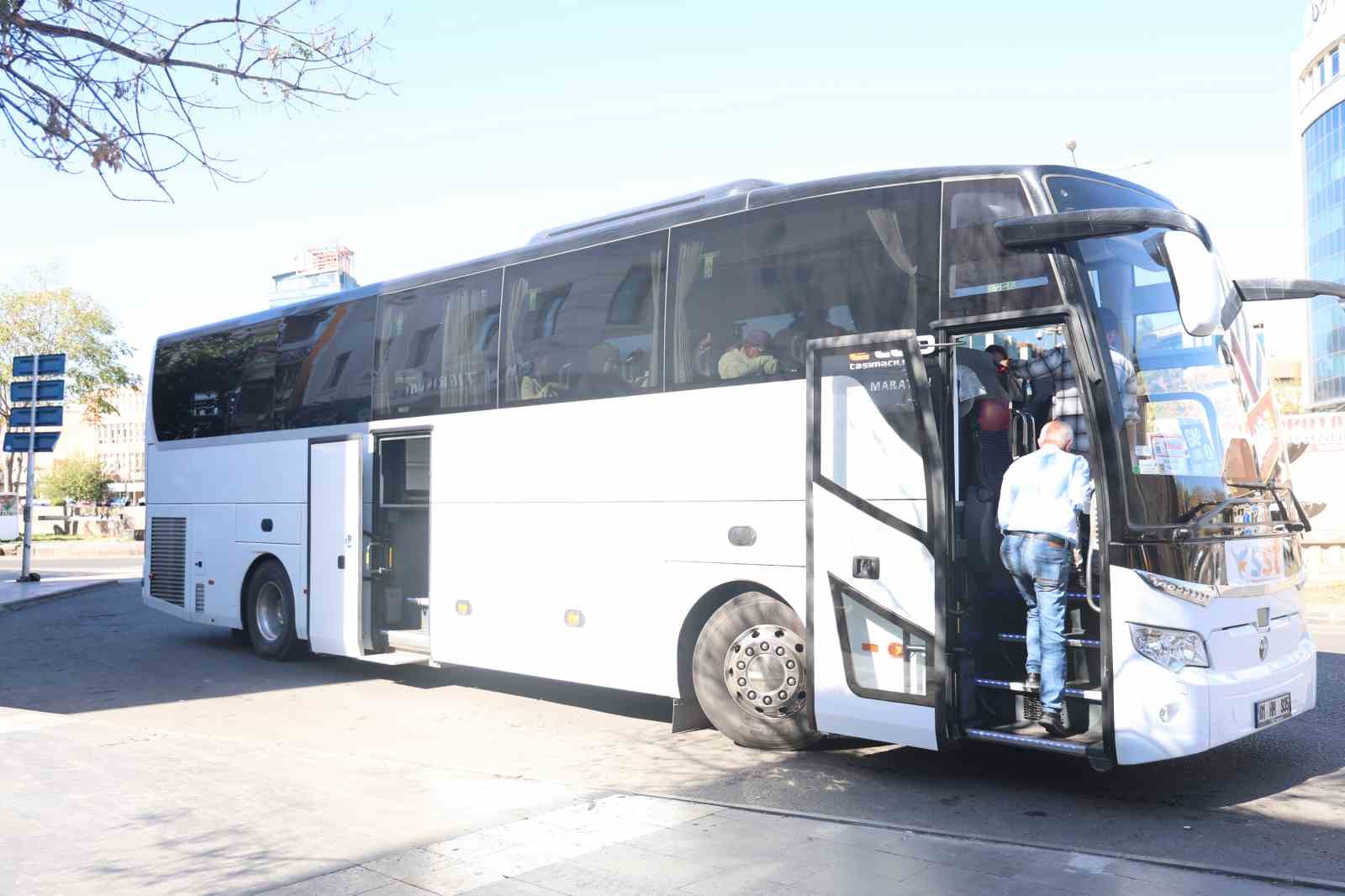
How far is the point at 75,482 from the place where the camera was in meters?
89.3

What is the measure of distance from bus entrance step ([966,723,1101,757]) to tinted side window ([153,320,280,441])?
9230mm

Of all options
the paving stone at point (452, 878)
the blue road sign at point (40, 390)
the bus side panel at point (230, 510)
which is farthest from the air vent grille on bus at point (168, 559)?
the paving stone at point (452, 878)

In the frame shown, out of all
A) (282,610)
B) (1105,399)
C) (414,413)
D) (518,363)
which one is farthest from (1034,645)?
(282,610)

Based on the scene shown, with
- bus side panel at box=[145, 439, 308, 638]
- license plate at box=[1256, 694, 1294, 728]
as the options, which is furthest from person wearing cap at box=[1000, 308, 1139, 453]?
bus side panel at box=[145, 439, 308, 638]

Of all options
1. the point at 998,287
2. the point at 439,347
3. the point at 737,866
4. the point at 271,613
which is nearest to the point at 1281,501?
the point at 998,287

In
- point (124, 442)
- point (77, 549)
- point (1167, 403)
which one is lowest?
point (77, 549)

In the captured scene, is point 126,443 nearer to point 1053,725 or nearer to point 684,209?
point 684,209

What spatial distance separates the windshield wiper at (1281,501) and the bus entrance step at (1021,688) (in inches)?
57.3

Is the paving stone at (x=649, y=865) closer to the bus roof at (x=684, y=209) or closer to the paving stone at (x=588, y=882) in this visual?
the paving stone at (x=588, y=882)

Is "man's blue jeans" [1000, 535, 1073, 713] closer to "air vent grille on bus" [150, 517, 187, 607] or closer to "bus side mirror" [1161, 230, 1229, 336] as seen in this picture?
"bus side mirror" [1161, 230, 1229, 336]

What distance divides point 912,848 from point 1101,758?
1389 mm

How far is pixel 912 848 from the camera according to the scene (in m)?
5.54

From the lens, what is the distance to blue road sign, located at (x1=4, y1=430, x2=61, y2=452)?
23.1 meters

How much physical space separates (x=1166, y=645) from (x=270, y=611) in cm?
1034
